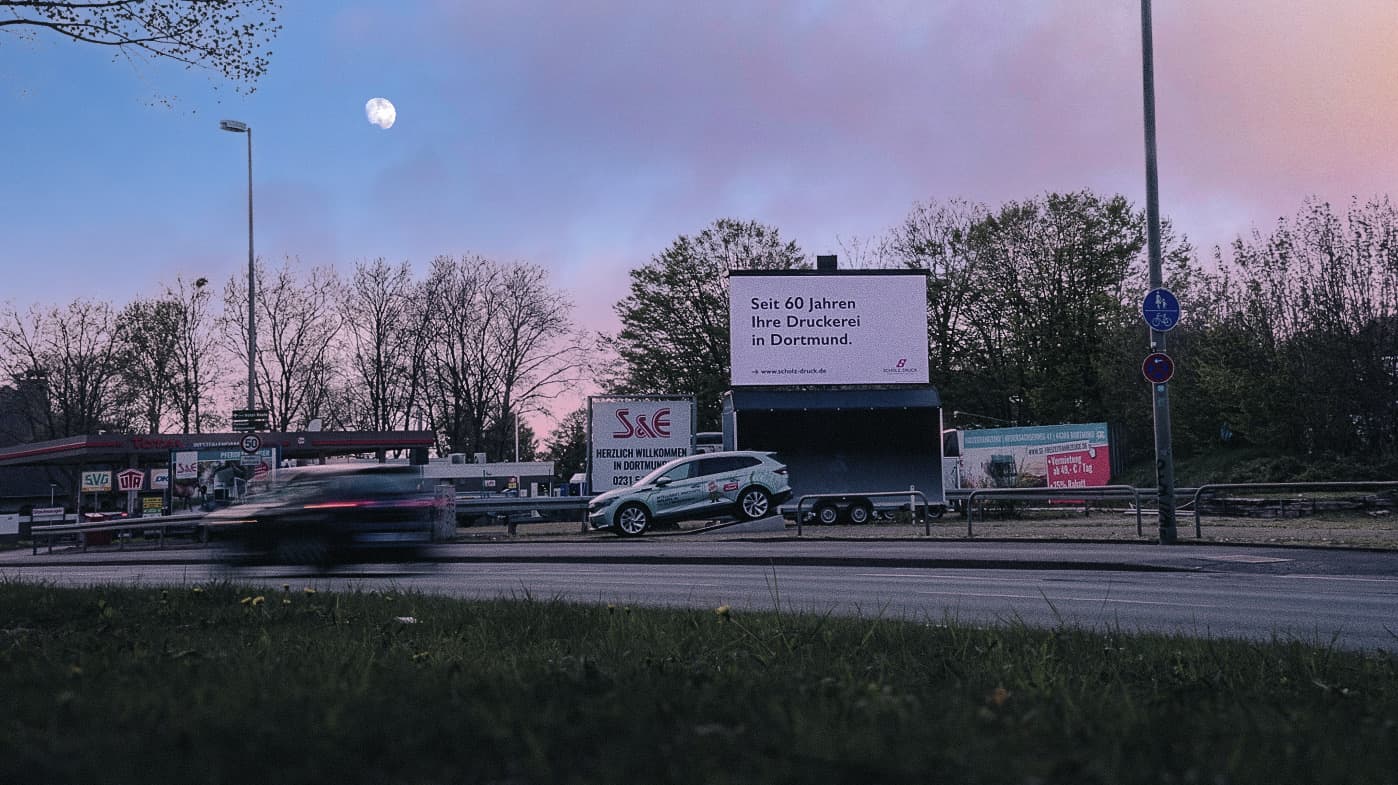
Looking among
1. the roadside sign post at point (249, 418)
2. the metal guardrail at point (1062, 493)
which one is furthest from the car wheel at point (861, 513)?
the roadside sign post at point (249, 418)

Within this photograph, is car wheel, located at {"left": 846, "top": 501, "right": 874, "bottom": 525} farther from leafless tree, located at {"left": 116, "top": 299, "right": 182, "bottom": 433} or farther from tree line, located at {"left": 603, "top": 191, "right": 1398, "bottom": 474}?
leafless tree, located at {"left": 116, "top": 299, "right": 182, "bottom": 433}

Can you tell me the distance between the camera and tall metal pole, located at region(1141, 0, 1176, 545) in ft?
65.4

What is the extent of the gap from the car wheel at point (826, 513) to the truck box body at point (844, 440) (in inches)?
42.6

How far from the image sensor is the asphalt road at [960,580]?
10.3 meters

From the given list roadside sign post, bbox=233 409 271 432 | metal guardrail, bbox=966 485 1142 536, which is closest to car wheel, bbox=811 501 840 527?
metal guardrail, bbox=966 485 1142 536

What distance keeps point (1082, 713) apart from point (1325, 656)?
3438 mm

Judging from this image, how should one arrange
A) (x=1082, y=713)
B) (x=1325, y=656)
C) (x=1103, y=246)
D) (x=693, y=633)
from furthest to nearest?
(x=1103, y=246) < (x=693, y=633) < (x=1325, y=656) < (x=1082, y=713)

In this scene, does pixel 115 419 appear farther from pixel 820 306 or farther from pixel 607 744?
pixel 607 744

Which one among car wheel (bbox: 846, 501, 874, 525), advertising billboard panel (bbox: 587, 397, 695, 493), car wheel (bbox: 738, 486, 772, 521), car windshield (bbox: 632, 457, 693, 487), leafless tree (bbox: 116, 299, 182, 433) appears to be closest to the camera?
car windshield (bbox: 632, 457, 693, 487)

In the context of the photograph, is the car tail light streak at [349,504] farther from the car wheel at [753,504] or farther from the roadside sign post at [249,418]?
the roadside sign post at [249,418]

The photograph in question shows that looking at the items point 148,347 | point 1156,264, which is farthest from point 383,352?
point 1156,264

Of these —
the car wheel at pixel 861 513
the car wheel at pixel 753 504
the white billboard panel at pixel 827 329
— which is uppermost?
the white billboard panel at pixel 827 329

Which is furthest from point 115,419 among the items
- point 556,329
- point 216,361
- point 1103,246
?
point 1103,246

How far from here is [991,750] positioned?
288 centimetres
